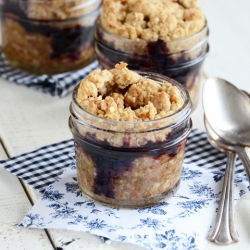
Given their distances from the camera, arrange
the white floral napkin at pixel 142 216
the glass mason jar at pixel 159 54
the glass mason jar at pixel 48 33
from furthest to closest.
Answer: the glass mason jar at pixel 48 33, the glass mason jar at pixel 159 54, the white floral napkin at pixel 142 216

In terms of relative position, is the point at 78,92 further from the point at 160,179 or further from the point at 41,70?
the point at 41,70

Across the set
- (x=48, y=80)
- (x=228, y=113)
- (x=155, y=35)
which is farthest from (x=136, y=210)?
(x=48, y=80)

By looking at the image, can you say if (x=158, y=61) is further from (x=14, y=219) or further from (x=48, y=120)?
(x=14, y=219)

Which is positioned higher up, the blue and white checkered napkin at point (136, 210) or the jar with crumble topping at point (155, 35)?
the jar with crumble topping at point (155, 35)

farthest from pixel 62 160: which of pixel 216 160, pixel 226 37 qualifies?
pixel 226 37

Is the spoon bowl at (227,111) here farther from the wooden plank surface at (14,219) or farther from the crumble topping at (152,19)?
the wooden plank surface at (14,219)

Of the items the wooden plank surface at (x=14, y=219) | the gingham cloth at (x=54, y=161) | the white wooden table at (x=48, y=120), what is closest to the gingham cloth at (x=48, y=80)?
the white wooden table at (x=48, y=120)
